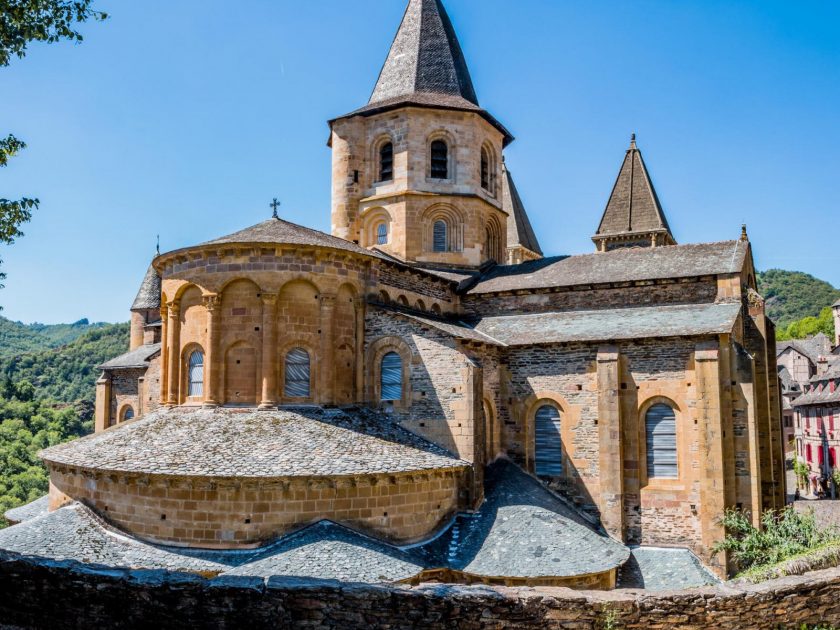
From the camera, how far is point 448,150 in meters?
27.2

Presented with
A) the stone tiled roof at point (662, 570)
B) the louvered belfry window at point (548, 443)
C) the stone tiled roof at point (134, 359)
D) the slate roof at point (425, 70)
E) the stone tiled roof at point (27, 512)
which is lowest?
the stone tiled roof at point (662, 570)

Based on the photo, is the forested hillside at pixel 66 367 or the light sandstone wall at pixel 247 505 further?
the forested hillside at pixel 66 367

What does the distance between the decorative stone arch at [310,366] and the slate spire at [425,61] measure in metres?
12.4

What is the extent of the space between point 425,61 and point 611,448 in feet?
55.6

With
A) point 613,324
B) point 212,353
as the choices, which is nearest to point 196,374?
point 212,353

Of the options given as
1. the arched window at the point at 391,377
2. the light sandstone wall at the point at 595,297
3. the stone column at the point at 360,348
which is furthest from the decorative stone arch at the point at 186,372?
the light sandstone wall at the point at 595,297

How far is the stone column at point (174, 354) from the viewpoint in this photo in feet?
65.3

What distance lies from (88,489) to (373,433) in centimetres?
672

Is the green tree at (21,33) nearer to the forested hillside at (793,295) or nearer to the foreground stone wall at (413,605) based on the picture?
the foreground stone wall at (413,605)

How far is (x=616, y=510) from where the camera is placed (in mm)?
19297

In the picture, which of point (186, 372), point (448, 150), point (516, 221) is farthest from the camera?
point (516, 221)

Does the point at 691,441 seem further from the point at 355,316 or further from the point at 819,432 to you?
the point at 819,432

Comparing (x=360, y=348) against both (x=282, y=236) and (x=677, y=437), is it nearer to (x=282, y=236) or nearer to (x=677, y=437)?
(x=282, y=236)

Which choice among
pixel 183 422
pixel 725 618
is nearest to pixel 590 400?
pixel 183 422
